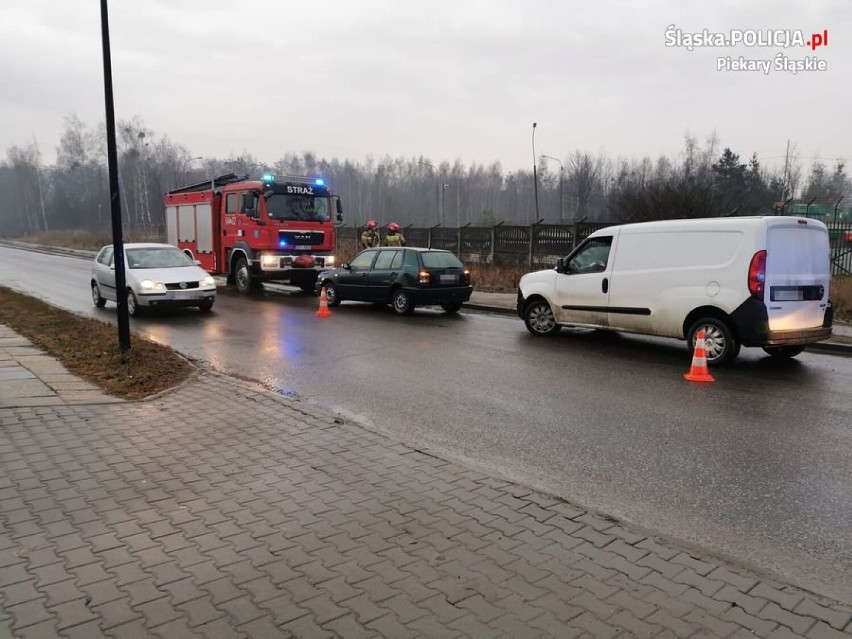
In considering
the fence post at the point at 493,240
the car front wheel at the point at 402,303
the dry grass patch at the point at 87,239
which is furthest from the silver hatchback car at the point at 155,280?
the dry grass patch at the point at 87,239

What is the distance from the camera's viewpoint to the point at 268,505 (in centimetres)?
403

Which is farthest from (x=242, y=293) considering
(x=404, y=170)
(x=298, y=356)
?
(x=404, y=170)

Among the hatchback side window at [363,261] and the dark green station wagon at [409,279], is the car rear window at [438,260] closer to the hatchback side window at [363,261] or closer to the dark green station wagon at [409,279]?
the dark green station wagon at [409,279]

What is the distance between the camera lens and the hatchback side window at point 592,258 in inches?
397

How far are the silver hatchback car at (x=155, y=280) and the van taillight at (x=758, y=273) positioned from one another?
10.9 m

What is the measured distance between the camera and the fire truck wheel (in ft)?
61.4

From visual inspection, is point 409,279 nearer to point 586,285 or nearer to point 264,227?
point 586,285

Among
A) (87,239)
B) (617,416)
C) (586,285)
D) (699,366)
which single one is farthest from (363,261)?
(87,239)

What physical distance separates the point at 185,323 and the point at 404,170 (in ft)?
385

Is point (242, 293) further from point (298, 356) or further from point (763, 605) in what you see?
point (763, 605)

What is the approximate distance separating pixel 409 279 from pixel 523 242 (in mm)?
9004

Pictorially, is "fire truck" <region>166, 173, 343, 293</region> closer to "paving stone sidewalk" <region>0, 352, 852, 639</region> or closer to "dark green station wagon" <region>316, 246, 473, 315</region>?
"dark green station wagon" <region>316, 246, 473, 315</region>

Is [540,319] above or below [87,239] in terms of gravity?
below

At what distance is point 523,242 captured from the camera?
71.7 feet
